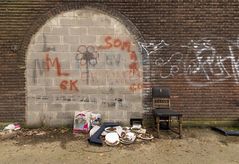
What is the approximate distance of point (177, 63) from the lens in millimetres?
6199

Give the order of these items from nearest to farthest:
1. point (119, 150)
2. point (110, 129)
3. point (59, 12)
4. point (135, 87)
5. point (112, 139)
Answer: point (119, 150), point (112, 139), point (110, 129), point (59, 12), point (135, 87)

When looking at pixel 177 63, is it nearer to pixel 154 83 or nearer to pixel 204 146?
pixel 154 83

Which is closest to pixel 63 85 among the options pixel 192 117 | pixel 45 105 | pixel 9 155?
pixel 45 105

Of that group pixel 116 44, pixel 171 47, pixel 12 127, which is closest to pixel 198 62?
pixel 171 47

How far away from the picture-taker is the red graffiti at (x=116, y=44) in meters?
6.12

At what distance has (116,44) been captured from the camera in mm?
6137

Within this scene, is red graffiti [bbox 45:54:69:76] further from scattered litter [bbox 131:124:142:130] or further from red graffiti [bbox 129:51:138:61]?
scattered litter [bbox 131:124:142:130]

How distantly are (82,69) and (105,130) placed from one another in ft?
5.42

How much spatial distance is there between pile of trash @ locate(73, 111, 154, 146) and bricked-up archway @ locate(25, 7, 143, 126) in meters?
0.32

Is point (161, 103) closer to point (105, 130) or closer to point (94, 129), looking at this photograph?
point (105, 130)

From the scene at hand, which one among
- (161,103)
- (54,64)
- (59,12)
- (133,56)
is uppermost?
(59,12)

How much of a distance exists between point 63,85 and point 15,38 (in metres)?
1.65

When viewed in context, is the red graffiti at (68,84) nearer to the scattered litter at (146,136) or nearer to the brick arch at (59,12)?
the brick arch at (59,12)

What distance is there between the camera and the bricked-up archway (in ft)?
19.9
